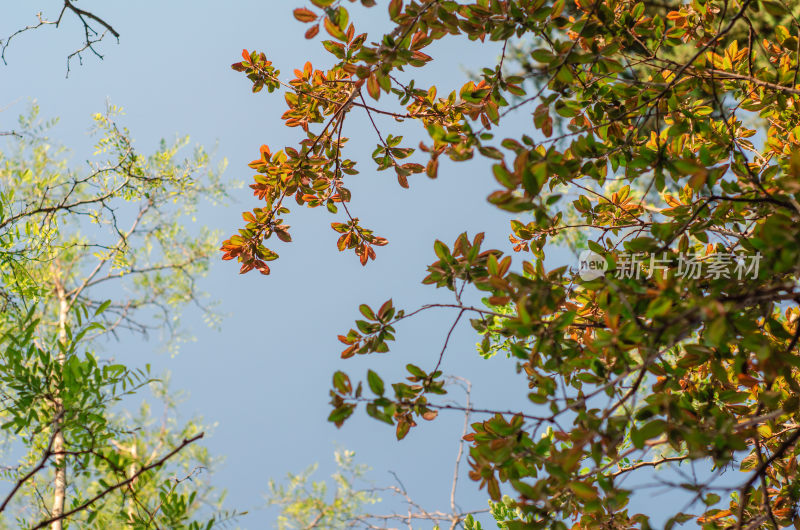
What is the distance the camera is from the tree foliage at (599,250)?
1084 mm

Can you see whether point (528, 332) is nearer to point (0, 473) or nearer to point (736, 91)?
point (736, 91)

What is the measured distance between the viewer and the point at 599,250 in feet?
5.78

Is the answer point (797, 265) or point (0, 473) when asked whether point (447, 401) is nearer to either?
point (797, 265)

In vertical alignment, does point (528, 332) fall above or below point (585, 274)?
below

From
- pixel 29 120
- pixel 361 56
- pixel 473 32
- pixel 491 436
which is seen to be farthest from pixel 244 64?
pixel 29 120

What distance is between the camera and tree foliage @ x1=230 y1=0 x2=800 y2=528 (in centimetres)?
108

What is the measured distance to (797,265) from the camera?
95 cm

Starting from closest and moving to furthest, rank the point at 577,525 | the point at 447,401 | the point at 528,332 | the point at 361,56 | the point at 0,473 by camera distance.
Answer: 1. the point at 528,332
2. the point at 447,401
3. the point at 361,56
4. the point at 577,525
5. the point at 0,473

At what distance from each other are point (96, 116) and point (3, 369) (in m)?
3.67

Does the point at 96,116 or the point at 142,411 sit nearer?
the point at 96,116

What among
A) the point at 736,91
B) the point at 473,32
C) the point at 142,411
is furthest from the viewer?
the point at 142,411

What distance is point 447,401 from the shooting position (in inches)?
51.8

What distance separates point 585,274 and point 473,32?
0.83 m

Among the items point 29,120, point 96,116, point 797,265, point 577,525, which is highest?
point 29,120
